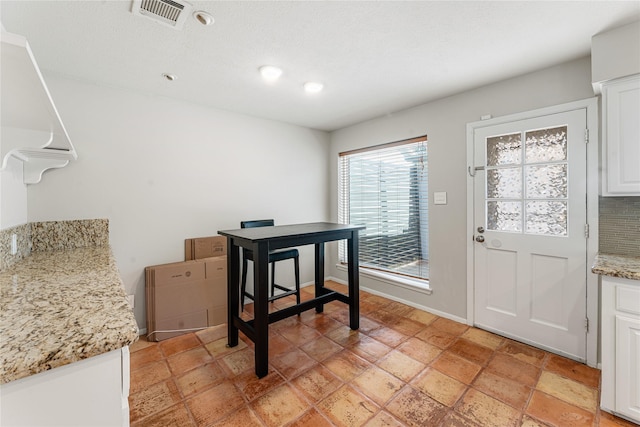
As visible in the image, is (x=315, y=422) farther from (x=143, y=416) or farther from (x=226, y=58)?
(x=226, y=58)

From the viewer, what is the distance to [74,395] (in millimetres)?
693

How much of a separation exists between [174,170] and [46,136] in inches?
58.8

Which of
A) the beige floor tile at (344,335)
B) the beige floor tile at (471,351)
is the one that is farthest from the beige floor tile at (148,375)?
the beige floor tile at (471,351)

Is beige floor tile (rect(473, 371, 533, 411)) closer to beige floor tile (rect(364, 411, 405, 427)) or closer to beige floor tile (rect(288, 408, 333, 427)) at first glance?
beige floor tile (rect(364, 411, 405, 427))

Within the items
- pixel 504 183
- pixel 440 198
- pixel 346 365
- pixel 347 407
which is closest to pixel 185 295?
pixel 346 365

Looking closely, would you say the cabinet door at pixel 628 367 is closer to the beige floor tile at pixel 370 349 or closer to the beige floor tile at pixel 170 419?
the beige floor tile at pixel 370 349

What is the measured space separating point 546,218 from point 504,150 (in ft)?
2.26

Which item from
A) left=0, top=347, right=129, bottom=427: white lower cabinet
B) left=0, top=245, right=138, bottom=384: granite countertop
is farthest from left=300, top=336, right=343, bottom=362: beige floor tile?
left=0, top=347, right=129, bottom=427: white lower cabinet

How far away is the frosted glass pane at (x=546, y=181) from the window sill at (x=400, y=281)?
140 centimetres

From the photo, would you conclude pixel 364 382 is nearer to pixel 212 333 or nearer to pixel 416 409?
pixel 416 409

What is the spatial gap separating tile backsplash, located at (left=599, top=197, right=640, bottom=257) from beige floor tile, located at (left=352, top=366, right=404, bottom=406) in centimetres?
186

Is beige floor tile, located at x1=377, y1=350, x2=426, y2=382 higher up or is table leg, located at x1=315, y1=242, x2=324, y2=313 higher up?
table leg, located at x1=315, y1=242, x2=324, y2=313

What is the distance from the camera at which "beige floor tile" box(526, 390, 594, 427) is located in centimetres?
160

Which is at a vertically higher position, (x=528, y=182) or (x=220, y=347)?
→ (x=528, y=182)
